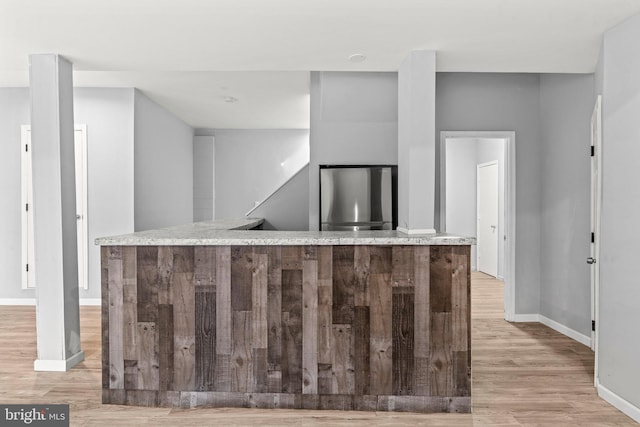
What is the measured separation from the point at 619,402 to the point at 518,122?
2.80 m

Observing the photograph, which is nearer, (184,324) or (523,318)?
(184,324)

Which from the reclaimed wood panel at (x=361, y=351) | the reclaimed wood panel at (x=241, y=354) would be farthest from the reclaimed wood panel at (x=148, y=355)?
the reclaimed wood panel at (x=361, y=351)

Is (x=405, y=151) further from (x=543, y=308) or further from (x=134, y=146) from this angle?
(x=134, y=146)

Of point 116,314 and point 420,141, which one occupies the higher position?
point 420,141

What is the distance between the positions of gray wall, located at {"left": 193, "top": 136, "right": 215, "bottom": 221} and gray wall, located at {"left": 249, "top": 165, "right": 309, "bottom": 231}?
3.11m

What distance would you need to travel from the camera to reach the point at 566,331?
407 cm

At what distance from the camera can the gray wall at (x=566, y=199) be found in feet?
12.7

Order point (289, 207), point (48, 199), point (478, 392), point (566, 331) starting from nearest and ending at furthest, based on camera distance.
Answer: point (478, 392)
point (48, 199)
point (566, 331)
point (289, 207)

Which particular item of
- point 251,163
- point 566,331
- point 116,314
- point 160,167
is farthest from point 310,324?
point 251,163

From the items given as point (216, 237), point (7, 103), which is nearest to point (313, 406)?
point (216, 237)

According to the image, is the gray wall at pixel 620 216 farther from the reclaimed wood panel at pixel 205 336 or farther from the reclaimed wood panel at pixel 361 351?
the reclaimed wood panel at pixel 205 336

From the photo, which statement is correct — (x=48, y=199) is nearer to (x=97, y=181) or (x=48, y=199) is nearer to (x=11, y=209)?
(x=97, y=181)

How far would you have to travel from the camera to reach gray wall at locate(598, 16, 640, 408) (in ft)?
8.32

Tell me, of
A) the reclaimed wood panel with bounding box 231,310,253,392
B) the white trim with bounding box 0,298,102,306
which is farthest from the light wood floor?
the white trim with bounding box 0,298,102,306
